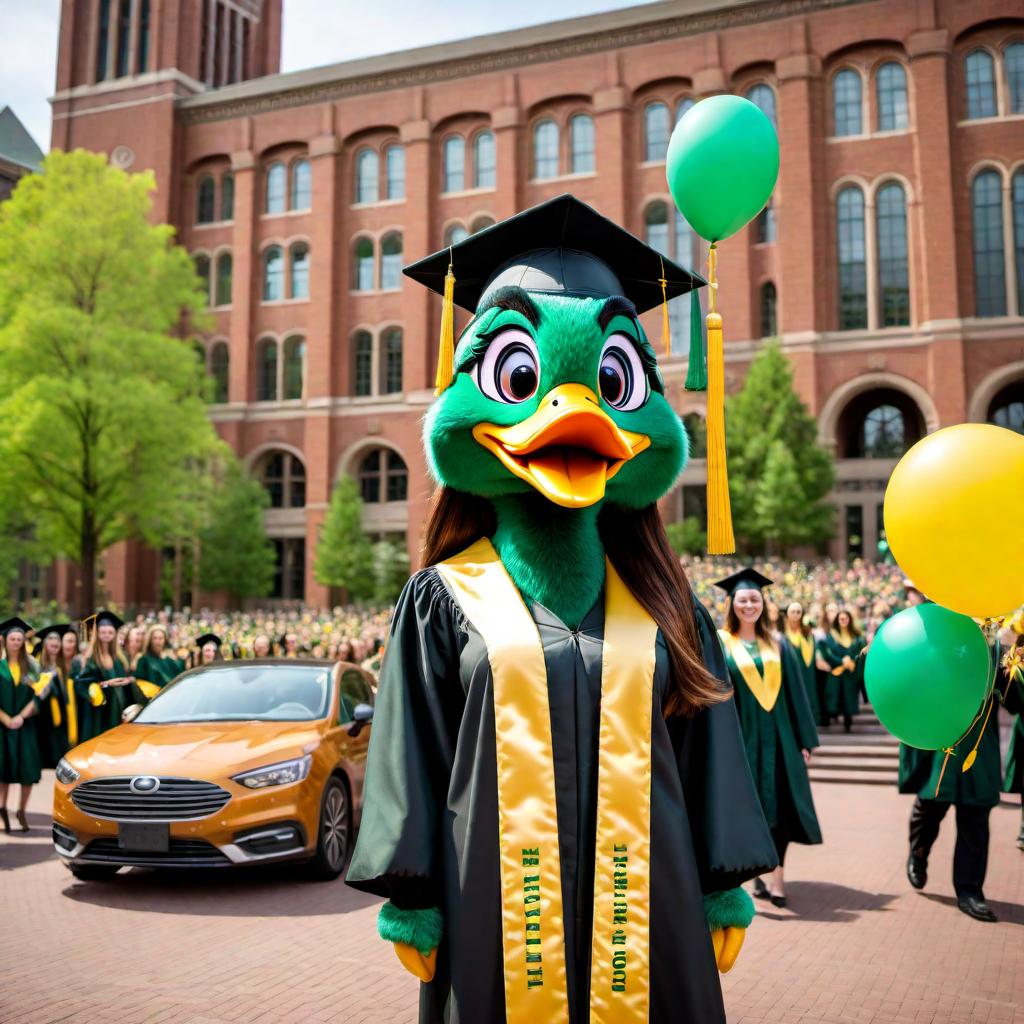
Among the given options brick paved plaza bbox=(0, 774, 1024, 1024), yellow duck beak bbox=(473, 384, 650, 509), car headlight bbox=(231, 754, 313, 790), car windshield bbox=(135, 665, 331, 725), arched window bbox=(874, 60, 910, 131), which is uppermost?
arched window bbox=(874, 60, 910, 131)

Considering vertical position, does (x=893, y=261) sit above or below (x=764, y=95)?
below

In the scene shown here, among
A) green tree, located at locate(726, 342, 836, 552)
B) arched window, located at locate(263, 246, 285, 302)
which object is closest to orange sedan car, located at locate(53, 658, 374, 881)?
green tree, located at locate(726, 342, 836, 552)

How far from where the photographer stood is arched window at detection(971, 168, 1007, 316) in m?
30.5

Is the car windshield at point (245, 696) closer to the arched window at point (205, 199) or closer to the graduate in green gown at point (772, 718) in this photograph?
the graduate in green gown at point (772, 718)

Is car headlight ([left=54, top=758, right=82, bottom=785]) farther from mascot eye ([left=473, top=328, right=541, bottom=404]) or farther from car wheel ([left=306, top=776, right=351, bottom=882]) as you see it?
mascot eye ([left=473, top=328, right=541, bottom=404])

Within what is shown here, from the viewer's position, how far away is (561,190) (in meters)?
34.4

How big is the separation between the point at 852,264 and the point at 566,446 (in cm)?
3158

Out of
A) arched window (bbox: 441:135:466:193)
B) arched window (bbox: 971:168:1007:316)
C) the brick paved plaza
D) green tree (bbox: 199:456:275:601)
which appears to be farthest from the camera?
arched window (bbox: 441:135:466:193)

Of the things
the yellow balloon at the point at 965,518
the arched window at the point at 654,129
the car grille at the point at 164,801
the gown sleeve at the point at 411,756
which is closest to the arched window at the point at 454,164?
the arched window at the point at 654,129

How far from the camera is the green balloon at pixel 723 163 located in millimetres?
4414

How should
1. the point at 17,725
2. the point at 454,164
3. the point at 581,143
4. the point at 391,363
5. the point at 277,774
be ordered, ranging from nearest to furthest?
the point at 277,774
the point at 17,725
the point at 581,143
the point at 454,164
the point at 391,363

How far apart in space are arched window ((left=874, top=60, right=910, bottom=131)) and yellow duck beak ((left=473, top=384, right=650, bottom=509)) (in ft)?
108

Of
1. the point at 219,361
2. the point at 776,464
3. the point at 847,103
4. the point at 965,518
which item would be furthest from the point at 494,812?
the point at 219,361

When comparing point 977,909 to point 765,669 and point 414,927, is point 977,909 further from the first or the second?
point 414,927
